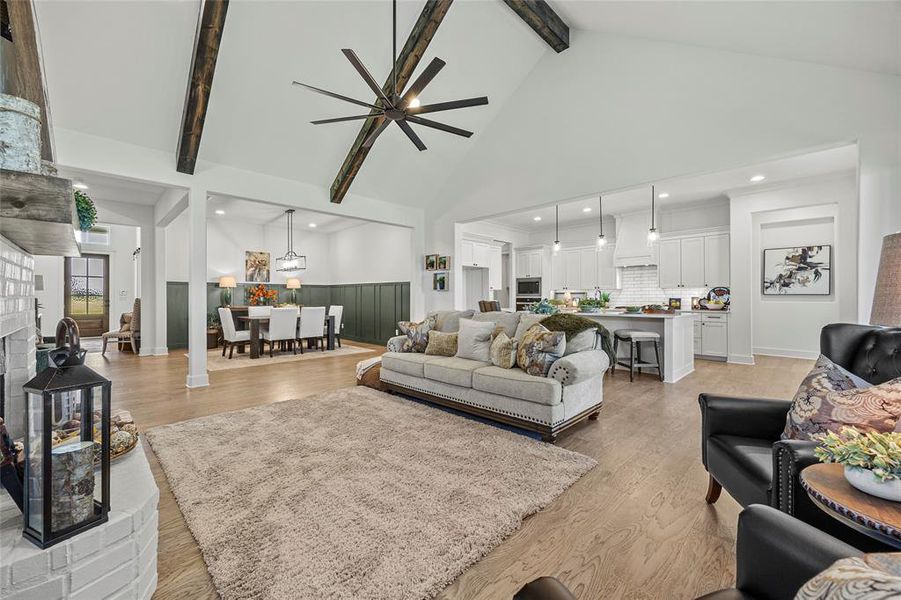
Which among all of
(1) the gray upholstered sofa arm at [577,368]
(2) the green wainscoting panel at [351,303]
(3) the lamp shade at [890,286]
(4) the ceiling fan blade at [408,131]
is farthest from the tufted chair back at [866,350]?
(2) the green wainscoting panel at [351,303]

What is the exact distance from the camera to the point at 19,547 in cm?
114

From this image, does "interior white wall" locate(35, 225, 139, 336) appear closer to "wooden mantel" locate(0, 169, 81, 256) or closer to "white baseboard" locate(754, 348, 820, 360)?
"wooden mantel" locate(0, 169, 81, 256)

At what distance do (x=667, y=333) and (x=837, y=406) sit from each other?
150 inches

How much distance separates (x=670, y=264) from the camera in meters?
7.36

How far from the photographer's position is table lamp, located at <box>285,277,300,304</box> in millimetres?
9336

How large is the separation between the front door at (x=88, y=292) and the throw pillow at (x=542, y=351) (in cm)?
1083

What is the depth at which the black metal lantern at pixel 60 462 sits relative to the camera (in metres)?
1.18

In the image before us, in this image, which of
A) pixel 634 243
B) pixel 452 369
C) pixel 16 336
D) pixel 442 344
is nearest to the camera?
pixel 16 336

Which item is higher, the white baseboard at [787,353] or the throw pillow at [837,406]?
the throw pillow at [837,406]

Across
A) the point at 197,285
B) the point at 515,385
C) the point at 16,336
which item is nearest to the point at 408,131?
the point at 515,385

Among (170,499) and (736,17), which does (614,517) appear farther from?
(736,17)

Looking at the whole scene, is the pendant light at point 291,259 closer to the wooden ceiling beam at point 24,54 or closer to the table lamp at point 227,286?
the table lamp at point 227,286

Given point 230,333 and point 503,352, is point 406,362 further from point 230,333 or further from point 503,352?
point 230,333

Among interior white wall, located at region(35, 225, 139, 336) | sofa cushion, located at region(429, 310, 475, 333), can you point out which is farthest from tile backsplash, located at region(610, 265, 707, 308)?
interior white wall, located at region(35, 225, 139, 336)
